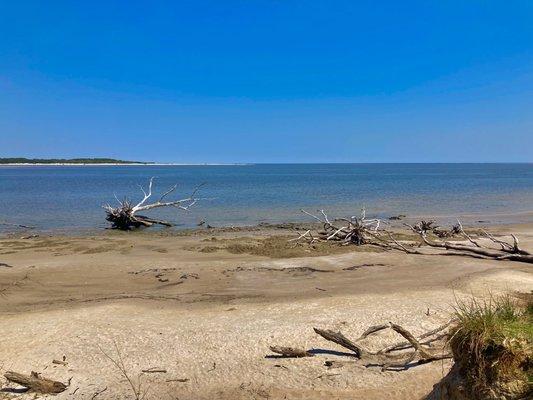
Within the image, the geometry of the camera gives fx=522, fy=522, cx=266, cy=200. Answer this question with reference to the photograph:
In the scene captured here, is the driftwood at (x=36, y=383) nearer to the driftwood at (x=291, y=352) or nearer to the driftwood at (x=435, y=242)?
the driftwood at (x=291, y=352)

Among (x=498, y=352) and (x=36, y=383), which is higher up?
(x=498, y=352)

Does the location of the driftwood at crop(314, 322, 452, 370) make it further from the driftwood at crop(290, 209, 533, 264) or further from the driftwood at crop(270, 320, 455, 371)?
the driftwood at crop(290, 209, 533, 264)

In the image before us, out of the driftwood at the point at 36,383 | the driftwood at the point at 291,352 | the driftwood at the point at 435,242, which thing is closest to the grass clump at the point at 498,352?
the driftwood at the point at 291,352

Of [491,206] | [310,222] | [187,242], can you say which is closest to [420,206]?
[491,206]

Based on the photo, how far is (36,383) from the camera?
5527 millimetres

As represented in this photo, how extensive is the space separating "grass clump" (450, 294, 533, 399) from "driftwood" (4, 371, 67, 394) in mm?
4193

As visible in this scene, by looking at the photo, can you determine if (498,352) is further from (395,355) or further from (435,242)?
(435,242)

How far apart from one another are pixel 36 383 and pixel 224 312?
3.30 m

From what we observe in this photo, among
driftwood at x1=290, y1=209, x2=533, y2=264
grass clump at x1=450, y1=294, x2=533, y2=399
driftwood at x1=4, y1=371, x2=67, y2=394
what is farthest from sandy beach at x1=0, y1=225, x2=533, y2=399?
grass clump at x1=450, y1=294, x2=533, y2=399

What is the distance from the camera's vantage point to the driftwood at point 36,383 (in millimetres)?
5488

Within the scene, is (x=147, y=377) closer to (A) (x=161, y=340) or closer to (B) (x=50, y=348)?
(A) (x=161, y=340)

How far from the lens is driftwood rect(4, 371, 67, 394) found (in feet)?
18.0

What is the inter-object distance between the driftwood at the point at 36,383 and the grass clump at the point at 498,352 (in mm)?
4193

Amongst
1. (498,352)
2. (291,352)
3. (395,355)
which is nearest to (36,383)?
(291,352)
